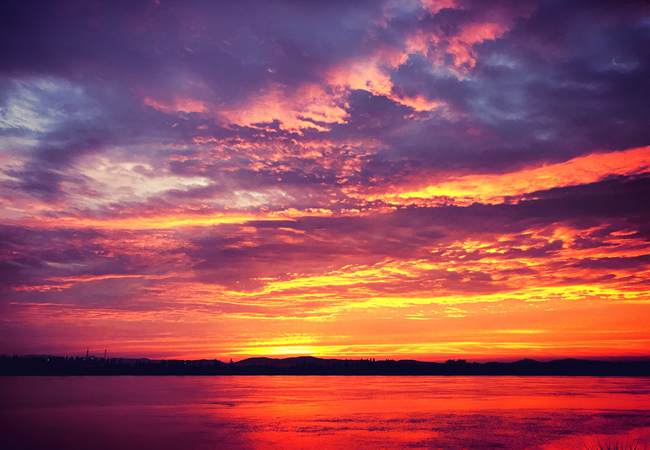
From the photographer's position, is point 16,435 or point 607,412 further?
point 607,412

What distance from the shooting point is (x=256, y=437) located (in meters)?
47.1

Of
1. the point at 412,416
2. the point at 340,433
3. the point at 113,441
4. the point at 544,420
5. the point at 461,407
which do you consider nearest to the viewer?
the point at 113,441

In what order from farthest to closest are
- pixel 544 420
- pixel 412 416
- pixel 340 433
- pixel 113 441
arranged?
pixel 412 416 → pixel 544 420 → pixel 340 433 → pixel 113 441

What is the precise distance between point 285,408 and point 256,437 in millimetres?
31532

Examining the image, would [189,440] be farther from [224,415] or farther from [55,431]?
[224,415]

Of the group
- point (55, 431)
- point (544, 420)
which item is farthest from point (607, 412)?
point (55, 431)

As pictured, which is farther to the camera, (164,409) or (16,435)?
(164,409)

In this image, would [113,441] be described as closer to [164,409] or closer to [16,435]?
[16,435]

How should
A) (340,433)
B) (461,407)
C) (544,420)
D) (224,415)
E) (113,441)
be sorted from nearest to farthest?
(113,441) → (340,433) → (544,420) → (224,415) → (461,407)

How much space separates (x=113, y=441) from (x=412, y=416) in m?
33.5

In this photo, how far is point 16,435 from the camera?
46.5 m

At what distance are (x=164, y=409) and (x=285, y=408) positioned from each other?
17.1m

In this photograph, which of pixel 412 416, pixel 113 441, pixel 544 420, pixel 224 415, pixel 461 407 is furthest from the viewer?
pixel 461 407

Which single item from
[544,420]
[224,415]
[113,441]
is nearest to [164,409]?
[224,415]
